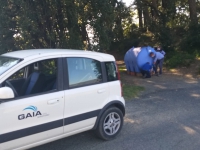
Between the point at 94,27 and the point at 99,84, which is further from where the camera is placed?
the point at 94,27

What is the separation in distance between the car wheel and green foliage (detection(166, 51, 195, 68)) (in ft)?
31.5

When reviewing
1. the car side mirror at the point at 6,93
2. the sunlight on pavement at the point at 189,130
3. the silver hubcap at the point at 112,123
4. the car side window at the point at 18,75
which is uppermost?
the car side window at the point at 18,75

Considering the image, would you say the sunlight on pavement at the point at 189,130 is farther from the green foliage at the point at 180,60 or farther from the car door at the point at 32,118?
the green foliage at the point at 180,60

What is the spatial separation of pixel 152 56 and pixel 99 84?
774 cm

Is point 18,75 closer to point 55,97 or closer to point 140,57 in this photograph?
point 55,97

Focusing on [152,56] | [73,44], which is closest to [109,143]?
[73,44]

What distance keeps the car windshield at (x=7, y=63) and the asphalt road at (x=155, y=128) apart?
1591 mm

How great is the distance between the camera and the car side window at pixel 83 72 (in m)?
4.96

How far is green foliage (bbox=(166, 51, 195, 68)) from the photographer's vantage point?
14677 mm

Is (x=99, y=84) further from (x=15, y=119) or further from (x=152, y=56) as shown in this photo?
→ (x=152, y=56)

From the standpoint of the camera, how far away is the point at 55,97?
461 centimetres

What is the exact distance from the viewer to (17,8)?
9.48m

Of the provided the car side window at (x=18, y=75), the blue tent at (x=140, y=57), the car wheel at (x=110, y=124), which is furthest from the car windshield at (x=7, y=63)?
the blue tent at (x=140, y=57)

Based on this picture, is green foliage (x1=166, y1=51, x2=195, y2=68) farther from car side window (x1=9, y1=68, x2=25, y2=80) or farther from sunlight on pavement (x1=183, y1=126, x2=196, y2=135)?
car side window (x1=9, y1=68, x2=25, y2=80)
